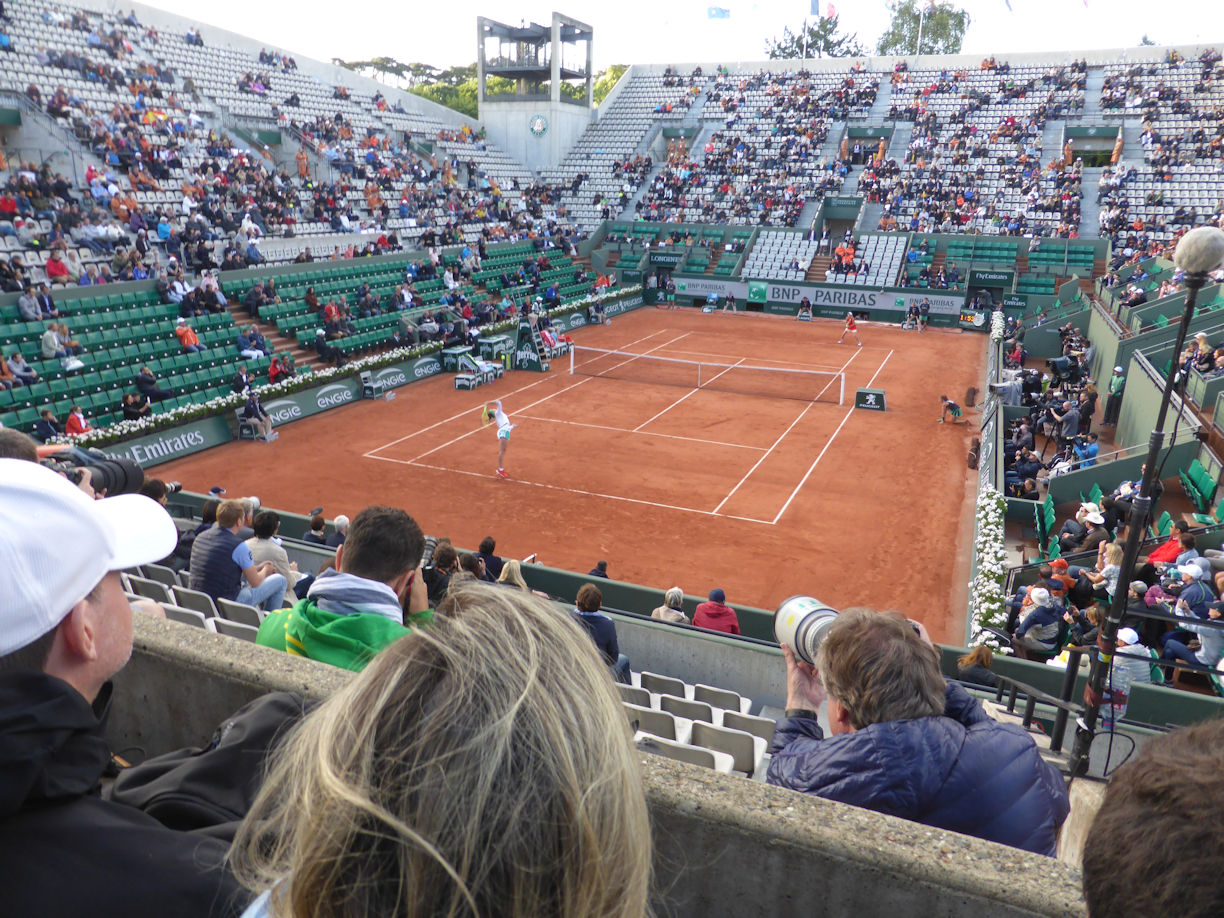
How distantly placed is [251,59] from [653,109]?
2783 centimetres

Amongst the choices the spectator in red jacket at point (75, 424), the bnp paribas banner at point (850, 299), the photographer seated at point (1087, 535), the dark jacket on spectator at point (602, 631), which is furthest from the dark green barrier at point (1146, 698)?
A: the bnp paribas banner at point (850, 299)

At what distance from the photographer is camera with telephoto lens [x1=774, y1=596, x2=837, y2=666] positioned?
3607 mm

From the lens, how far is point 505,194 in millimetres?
48625

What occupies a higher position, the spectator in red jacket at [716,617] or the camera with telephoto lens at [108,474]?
the camera with telephoto lens at [108,474]

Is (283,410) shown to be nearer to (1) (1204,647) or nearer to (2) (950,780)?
(1) (1204,647)

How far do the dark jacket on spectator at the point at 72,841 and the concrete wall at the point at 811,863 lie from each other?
1.20 m

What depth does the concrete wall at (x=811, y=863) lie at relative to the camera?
2.31m

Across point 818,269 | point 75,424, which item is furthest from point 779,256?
point 75,424

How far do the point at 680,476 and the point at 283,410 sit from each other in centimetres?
1099

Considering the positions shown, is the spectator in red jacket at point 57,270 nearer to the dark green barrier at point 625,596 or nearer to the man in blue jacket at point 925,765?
the dark green barrier at point 625,596

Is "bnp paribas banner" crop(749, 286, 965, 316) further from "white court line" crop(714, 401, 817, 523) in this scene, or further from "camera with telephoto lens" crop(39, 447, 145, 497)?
"camera with telephoto lens" crop(39, 447, 145, 497)

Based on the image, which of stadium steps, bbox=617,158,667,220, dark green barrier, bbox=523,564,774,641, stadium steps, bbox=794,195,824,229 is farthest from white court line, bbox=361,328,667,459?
stadium steps, bbox=794,195,824,229

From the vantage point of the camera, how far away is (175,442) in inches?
765

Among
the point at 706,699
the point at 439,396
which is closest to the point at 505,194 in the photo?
the point at 439,396
